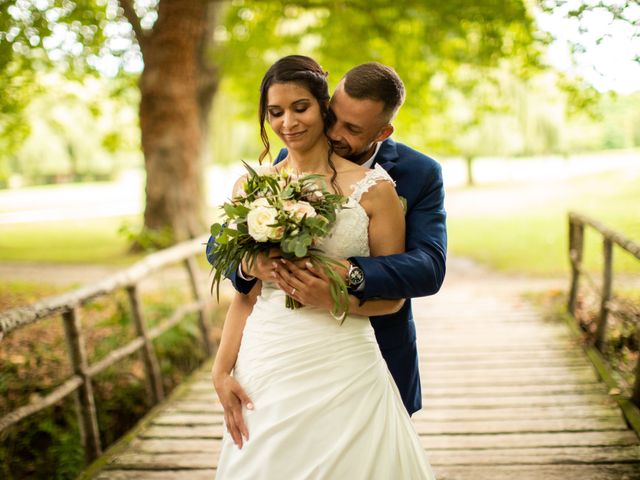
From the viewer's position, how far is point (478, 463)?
3.21m

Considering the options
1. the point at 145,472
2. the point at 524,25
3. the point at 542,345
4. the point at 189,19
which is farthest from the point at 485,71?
the point at 145,472

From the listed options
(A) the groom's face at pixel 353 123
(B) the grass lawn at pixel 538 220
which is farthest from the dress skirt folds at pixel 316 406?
(B) the grass lawn at pixel 538 220

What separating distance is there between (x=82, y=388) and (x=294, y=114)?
2373mm

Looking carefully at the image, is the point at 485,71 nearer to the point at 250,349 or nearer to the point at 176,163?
the point at 176,163

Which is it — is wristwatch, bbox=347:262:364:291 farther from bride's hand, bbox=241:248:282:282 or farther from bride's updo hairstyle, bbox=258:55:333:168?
bride's updo hairstyle, bbox=258:55:333:168

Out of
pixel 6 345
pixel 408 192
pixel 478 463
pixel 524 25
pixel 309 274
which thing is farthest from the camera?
pixel 524 25

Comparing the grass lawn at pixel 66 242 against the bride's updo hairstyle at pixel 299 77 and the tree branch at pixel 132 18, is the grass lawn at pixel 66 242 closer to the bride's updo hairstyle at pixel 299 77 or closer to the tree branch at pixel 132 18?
the tree branch at pixel 132 18

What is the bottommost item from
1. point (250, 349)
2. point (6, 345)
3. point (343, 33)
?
point (6, 345)

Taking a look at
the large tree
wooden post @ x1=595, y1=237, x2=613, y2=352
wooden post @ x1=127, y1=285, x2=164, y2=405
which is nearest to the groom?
wooden post @ x1=127, y1=285, x2=164, y2=405

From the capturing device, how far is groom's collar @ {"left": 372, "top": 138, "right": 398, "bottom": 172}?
7.38 ft

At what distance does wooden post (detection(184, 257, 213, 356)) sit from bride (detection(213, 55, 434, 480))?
11.4ft

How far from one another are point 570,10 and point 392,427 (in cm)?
322

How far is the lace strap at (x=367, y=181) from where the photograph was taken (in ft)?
6.47

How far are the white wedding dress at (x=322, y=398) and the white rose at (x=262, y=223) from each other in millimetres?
267
